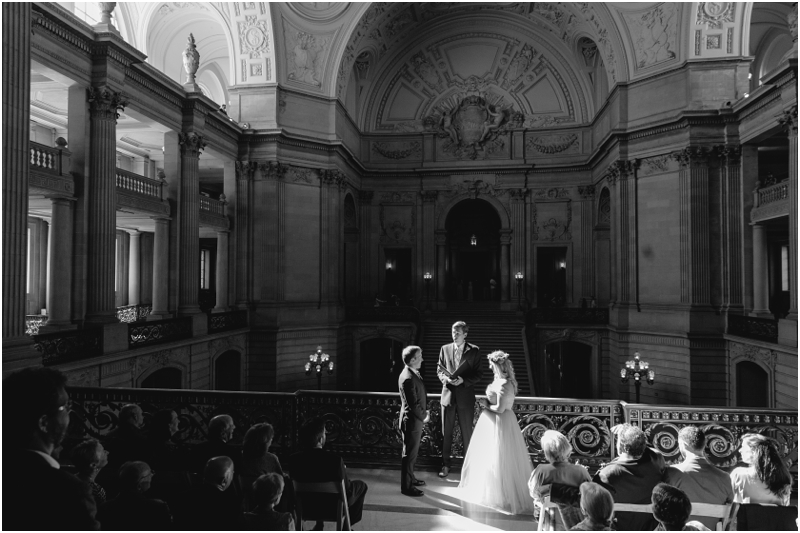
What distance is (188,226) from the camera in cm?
1694

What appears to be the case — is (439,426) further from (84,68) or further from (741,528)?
(84,68)

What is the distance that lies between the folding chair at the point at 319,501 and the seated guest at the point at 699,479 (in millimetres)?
2625

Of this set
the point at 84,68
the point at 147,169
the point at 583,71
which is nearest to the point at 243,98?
the point at 147,169

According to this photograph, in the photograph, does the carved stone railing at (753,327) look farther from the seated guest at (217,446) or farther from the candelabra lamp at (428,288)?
the seated guest at (217,446)

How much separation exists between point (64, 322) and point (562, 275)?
21.3m

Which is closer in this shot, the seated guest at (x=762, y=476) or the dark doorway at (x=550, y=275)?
the seated guest at (x=762, y=476)

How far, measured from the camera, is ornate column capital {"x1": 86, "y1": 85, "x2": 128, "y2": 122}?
12.7 m

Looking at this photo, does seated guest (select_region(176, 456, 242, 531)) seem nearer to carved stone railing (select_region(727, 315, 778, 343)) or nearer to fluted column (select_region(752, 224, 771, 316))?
carved stone railing (select_region(727, 315, 778, 343))

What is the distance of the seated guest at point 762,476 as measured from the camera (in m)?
3.85

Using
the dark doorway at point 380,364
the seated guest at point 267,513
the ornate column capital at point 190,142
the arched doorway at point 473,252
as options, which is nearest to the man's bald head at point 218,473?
the seated guest at point 267,513

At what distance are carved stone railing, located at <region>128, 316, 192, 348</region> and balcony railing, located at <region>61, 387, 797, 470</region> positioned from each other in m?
6.81

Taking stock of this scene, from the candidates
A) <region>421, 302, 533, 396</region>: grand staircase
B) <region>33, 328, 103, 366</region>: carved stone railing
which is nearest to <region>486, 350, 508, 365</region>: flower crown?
<region>33, 328, 103, 366</region>: carved stone railing

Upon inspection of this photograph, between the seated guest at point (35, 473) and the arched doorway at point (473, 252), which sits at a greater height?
the arched doorway at point (473, 252)

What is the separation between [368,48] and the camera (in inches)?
967
